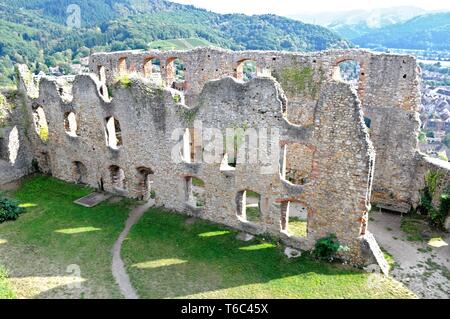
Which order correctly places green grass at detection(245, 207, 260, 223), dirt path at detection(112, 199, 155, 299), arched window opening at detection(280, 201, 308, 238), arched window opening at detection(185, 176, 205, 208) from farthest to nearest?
arched window opening at detection(185, 176, 205, 208), green grass at detection(245, 207, 260, 223), arched window opening at detection(280, 201, 308, 238), dirt path at detection(112, 199, 155, 299)

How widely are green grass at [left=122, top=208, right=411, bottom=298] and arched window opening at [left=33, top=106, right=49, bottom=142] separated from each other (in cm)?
1020

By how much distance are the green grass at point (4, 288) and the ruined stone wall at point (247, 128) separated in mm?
7490

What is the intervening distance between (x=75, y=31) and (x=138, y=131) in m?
107

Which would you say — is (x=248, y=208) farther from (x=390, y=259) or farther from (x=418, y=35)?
(x=418, y=35)

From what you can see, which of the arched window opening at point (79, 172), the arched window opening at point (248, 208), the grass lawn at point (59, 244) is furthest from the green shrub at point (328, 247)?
the arched window opening at point (79, 172)

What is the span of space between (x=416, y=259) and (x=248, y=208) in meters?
7.98

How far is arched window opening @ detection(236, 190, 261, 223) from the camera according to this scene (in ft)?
58.4

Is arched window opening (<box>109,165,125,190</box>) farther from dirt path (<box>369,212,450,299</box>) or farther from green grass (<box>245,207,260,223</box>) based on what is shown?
dirt path (<box>369,212,450,299</box>)

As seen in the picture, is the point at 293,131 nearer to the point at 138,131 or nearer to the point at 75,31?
the point at 138,131

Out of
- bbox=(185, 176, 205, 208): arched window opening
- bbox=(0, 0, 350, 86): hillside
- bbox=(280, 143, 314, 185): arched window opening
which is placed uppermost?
bbox=(0, 0, 350, 86): hillside

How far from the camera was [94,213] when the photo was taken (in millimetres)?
19906

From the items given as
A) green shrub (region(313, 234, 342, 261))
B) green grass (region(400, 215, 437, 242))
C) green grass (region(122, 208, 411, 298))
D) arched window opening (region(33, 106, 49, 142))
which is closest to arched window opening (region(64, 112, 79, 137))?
arched window opening (region(33, 106, 49, 142))

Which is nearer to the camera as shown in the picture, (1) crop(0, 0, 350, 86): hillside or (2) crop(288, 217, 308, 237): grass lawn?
(2) crop(288, 217, 308, 237): grass lawn

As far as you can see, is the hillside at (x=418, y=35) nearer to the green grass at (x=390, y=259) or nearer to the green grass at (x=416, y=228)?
the green grass at (x=416, y=228)
